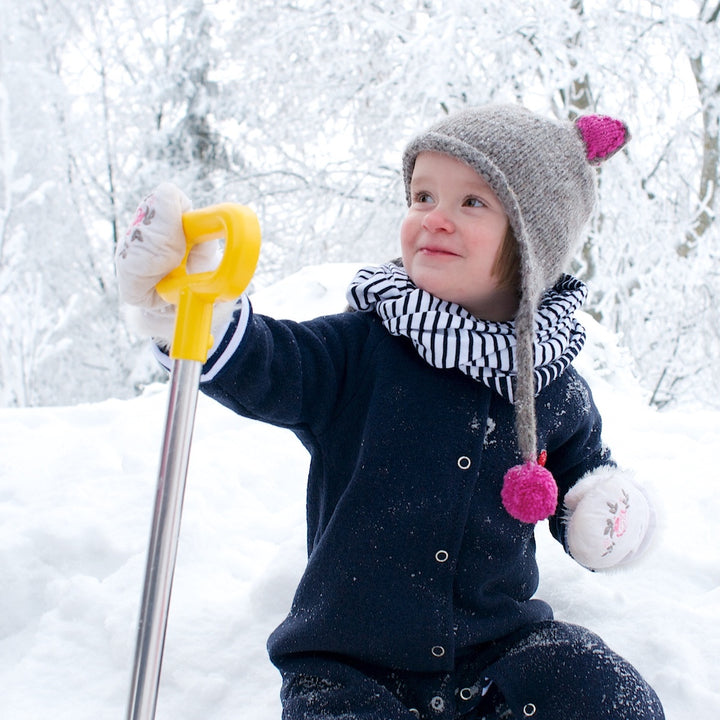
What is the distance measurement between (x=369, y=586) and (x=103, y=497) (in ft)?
3.33

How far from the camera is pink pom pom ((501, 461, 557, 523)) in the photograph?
1.22m

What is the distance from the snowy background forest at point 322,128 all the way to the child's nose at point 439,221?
13.3 ft

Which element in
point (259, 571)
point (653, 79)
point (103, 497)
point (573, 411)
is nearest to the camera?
point (573, 411)

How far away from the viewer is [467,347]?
1.28 meters

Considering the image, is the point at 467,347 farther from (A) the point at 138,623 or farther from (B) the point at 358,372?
(A) the point at 138,623

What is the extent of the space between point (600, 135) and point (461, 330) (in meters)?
0.52

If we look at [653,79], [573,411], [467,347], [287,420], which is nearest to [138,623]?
[287,420]

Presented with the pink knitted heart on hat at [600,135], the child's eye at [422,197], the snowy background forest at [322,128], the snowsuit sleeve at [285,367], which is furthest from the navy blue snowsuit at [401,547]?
the snowy background forest at [322,128]

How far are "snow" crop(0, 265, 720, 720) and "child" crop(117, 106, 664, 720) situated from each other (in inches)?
9.4

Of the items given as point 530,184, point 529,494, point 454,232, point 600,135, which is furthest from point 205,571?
point 600,135

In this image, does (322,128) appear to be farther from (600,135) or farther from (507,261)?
(507,261)

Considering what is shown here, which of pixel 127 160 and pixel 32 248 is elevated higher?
pixel 127 160

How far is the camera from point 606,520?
1.42 meters

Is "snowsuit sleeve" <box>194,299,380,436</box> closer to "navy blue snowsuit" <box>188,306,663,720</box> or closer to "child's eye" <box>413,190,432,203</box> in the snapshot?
"navy blue snowsuit" <box>188,306,663,720</box>
